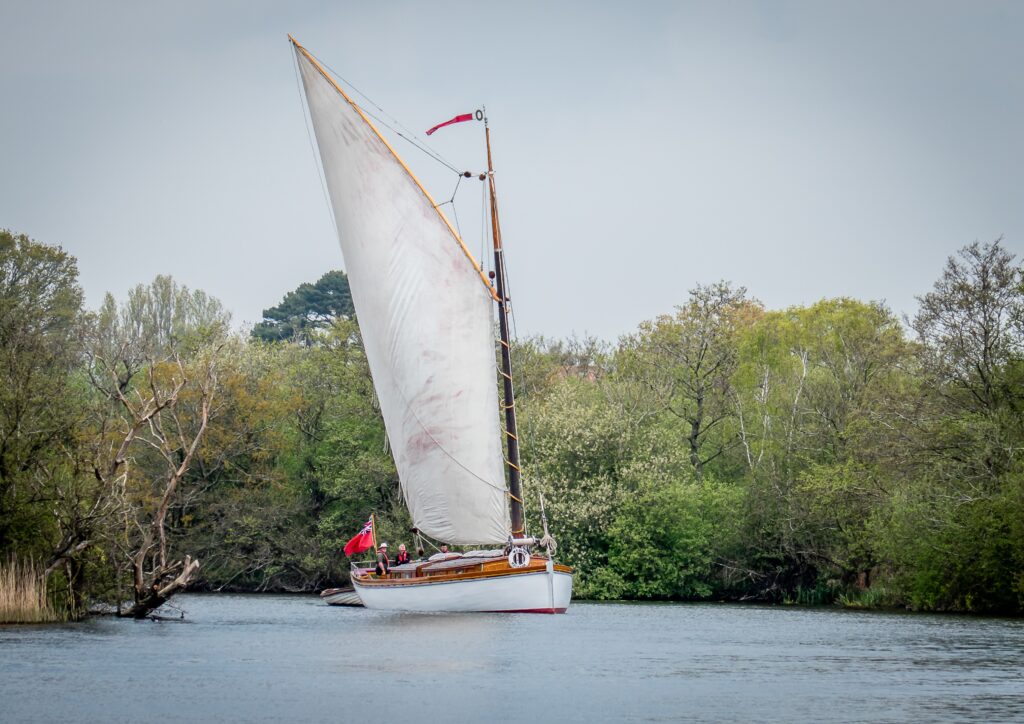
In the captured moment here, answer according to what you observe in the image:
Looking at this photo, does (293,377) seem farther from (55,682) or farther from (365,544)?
(55,682)

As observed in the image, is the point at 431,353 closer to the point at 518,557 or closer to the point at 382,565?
the point at 518,557

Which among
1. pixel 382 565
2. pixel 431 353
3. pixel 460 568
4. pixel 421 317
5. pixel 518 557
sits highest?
pixel 421 317

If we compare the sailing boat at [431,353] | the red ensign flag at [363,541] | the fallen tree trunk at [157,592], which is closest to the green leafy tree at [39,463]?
the fallen tree trunk at [157,592]

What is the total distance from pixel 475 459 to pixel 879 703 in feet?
68.7

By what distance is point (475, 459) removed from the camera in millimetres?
41625

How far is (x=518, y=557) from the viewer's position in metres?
41.8

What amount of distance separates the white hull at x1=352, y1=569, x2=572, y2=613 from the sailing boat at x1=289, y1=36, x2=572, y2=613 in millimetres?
43

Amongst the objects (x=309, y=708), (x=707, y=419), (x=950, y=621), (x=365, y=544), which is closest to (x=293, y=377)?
(x=707, y=419)

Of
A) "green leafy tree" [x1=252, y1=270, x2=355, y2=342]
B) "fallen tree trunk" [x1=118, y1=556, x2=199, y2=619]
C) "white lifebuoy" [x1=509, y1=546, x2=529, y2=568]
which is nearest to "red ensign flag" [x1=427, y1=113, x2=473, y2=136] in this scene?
"white lifebuoy" [x1=509, y1=546, x2=529, y2=568]

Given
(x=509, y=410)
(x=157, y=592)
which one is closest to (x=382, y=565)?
(x=509, y=410)

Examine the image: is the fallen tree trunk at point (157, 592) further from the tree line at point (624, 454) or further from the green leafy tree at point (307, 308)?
the green leafy tree at point (307, 308)

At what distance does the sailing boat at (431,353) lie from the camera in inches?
1622

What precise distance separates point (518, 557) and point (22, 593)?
47.7ft

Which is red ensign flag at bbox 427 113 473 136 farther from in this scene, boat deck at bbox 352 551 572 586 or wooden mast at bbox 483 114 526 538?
boat deck at bbox 352 551 572 586
